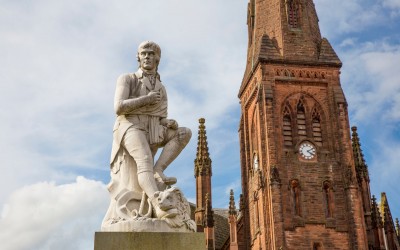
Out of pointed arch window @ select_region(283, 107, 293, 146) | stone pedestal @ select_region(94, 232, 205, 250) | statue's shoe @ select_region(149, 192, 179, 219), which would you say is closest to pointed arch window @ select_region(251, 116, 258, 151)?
pointed arch window @ select_region(283, 107, 293, 146)

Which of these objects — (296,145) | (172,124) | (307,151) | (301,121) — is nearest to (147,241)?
(172,124)

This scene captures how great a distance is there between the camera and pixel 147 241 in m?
5.95

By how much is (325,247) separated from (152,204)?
1328 inches

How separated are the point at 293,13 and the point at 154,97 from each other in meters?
40.7

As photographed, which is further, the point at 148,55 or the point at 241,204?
the point at 241,204

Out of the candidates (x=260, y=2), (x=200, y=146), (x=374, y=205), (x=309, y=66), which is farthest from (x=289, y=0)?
(x=374, y=205)

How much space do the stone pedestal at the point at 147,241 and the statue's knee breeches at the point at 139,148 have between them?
0.77 meters

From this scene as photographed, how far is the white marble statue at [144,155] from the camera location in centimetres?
→ 617

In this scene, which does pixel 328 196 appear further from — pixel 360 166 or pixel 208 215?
pixel 208 215

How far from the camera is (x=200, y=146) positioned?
148ft

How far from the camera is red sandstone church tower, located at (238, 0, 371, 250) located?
38.9m

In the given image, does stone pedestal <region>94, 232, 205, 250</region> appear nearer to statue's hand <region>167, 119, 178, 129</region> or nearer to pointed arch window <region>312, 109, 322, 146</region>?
statue's hand <region>167, 119, 178, 129</region>

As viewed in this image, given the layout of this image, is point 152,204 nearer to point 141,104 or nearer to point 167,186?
point 167,186

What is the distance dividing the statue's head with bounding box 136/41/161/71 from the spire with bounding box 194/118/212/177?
1431 inches
